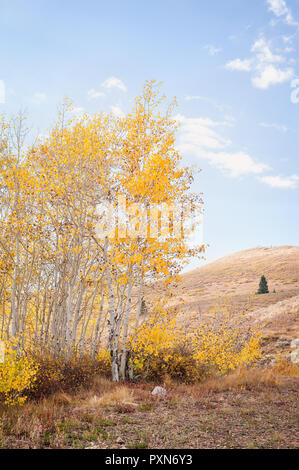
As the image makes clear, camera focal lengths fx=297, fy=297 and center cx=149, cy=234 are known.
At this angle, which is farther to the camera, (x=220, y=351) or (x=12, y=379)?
(x=220, y=351)

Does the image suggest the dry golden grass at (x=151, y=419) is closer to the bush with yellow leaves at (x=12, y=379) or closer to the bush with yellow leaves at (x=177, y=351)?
the bush with yellow leaves at (x=12, y=379)

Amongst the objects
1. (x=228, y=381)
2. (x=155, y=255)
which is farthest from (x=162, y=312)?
(x=228, y=381)

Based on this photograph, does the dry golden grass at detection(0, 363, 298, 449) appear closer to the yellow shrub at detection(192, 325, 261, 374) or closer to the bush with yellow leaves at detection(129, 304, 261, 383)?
the bush with yellow leaves at detection(129, 304, 261, 383)

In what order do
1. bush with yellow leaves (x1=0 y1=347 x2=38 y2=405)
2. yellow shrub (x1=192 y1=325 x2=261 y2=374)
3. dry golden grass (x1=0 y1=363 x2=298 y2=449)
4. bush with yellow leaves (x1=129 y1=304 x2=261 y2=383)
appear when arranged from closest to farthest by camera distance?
1. dry golden grass (x1=0 y1=363 x2=298 y2=449)
2. bush with yellow leaves (x1=0 y1=347 x2=38 y2=405)
3. bush with yellow leaves (x1=129 y1=304 x2=261 y2=383)
4. yellow shrub (x1=192 y1=325 x2=261 y2=374)

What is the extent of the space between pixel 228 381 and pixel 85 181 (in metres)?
10.1

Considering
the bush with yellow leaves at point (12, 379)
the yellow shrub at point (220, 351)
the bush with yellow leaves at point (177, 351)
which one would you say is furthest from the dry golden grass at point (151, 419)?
the yellow shrub at point (220, 351)

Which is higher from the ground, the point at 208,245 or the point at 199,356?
the point at 208,245

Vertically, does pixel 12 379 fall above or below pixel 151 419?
above

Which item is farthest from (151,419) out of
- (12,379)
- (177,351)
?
(177,351)

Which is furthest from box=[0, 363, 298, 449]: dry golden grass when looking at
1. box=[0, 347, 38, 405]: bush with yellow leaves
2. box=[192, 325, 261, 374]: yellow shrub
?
box=[192, 325, 261, 374]: yellow shrub

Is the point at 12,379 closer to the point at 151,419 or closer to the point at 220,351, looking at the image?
the point at 151,419
